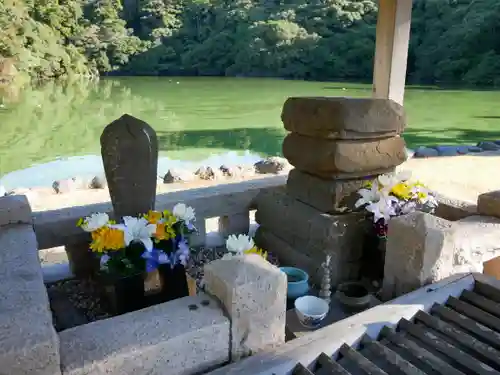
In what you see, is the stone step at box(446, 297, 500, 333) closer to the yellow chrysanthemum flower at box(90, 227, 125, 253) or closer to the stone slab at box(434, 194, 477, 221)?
the stone slab at box(434, 194, 477, 221)

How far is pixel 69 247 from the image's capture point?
223 cm

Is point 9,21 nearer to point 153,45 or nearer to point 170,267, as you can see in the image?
point 153,45

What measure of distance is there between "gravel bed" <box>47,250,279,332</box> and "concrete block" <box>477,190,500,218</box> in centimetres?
96

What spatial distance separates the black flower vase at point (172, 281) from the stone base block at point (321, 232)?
1.97ft

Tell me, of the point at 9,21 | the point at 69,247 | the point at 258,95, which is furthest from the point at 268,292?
the point at 9,21

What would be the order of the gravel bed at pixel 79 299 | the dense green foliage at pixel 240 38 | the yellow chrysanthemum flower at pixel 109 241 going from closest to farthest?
the yellow chrysanthemum flower at pixel 109 241
the gravel bed at pixel 79 299
the dense green foliage at pixel 240 38

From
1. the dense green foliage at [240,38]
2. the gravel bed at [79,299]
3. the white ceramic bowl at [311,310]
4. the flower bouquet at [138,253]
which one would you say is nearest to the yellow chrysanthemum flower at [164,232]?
the flower bouquet at [138,253]

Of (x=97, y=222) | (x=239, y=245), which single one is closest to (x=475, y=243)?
Result: (x=239, y=245)

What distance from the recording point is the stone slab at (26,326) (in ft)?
3.44

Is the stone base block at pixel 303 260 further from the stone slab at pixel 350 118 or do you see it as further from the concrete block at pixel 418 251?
the stone slab at pixel 350 118

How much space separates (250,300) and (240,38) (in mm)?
→ 29355

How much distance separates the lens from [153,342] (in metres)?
1.23

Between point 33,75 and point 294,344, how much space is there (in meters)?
22.6

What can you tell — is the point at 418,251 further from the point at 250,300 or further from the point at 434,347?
the point at 250,300
